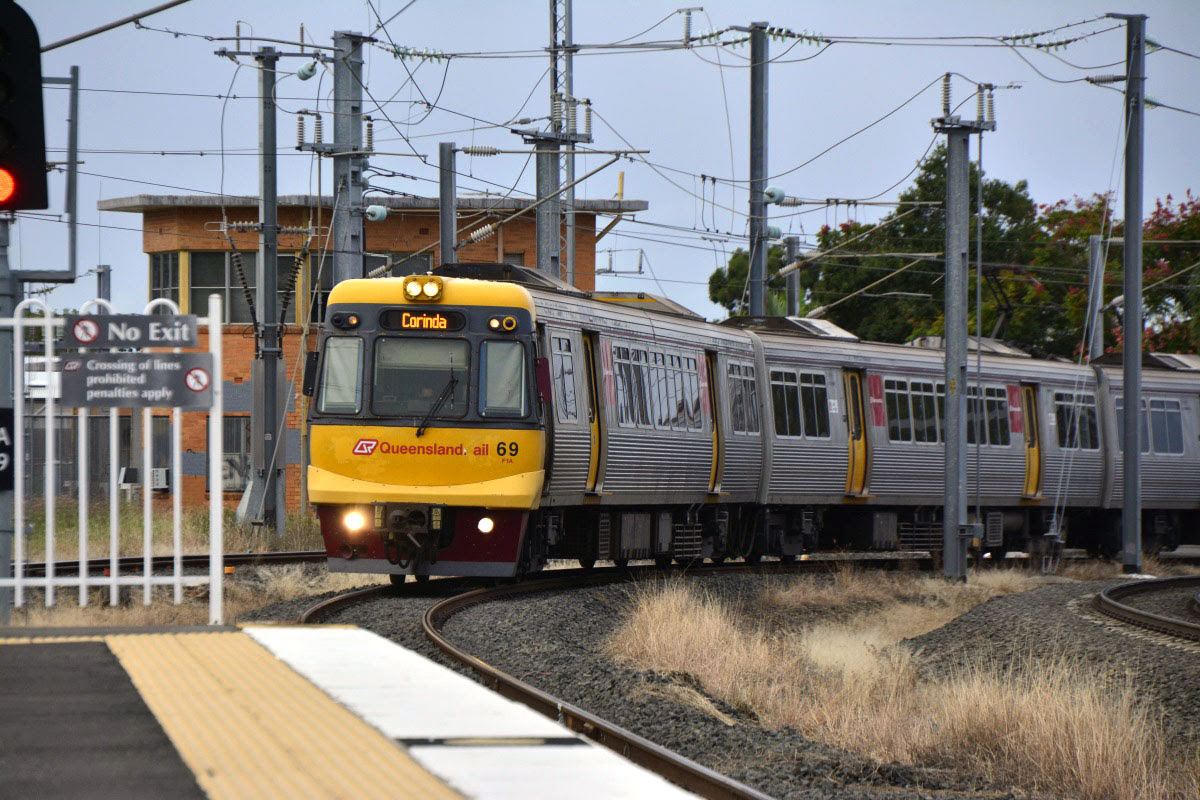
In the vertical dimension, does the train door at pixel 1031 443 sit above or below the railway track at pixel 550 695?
above

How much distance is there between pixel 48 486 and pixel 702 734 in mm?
3786

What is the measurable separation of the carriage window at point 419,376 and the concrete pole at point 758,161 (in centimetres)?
1229

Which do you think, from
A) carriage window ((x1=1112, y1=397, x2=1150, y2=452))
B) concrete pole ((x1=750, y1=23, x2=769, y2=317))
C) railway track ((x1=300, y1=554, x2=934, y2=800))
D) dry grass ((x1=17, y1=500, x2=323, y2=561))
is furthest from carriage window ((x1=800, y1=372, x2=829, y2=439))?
dry grass ((x1=17, y1=500, x2=323, y2=561))

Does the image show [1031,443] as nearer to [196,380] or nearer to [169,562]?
[169,562]

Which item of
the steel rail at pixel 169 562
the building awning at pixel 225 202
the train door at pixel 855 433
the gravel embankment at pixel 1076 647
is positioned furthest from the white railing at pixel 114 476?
the building awning at pixel 225 202

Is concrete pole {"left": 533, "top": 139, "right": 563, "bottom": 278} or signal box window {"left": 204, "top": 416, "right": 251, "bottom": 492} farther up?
concrete pole {"left": 533, "top": 139, "right": 563, "bottom": 278}

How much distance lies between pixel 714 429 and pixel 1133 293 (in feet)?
24.5

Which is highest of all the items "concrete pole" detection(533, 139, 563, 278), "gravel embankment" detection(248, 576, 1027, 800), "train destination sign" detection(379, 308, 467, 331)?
"concrete pole" detection(533, 139, 563, 278)

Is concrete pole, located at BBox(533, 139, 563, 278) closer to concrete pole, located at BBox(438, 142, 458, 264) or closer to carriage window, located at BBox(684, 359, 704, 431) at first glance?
concrete pole, located at BBox(438, 142, 458, 264)

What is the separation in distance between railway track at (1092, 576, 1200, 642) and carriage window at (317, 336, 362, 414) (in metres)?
8.05

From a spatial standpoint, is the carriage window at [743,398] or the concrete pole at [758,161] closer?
the carriage window at [743,398]

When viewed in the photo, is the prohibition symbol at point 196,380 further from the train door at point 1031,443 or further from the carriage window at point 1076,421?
the carriage window at point 1076,421

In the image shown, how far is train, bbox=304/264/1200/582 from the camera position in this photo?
1714 cm

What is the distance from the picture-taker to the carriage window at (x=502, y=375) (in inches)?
679
